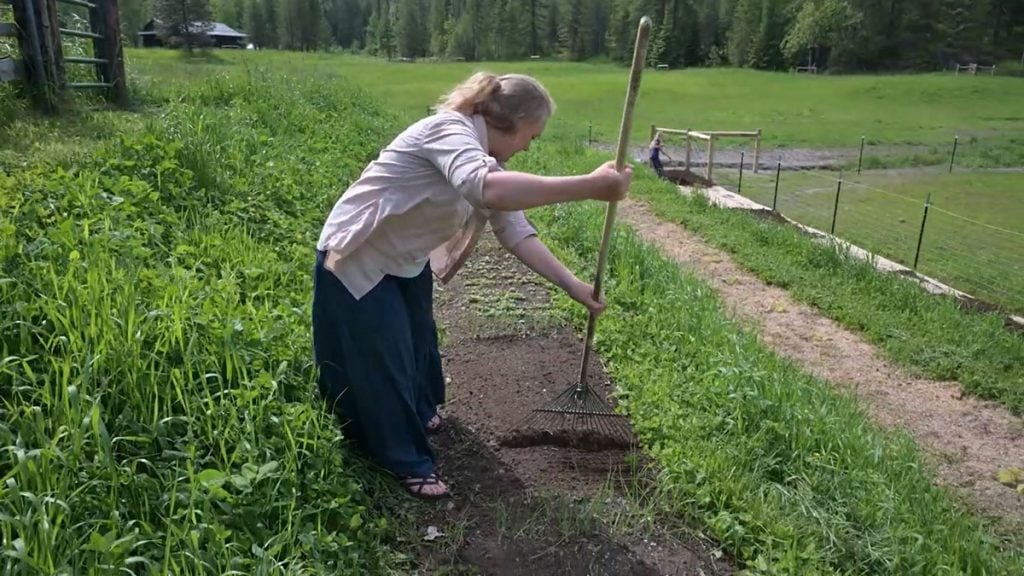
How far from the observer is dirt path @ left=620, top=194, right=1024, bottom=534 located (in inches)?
170

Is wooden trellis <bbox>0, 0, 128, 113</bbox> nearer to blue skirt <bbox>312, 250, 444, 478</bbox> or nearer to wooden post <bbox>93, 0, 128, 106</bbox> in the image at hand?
wooden post <bbox>93, 0, 128, 106</bbox>

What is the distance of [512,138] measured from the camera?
265 centimetres

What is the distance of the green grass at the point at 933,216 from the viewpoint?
1000cm

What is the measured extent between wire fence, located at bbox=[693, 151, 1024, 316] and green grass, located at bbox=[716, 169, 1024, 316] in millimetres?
14

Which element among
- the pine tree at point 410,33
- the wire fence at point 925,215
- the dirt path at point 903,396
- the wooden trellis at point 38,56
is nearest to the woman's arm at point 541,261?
the dirt path at point 903,396

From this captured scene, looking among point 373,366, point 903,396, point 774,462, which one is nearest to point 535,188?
point 373,366

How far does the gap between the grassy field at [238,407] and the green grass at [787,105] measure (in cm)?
1699

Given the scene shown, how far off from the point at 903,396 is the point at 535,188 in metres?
4.37

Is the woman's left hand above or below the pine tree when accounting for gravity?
below

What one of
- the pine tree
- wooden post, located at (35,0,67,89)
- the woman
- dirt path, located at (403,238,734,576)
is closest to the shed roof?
the pine tree

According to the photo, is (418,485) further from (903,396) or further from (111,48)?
(111,48)

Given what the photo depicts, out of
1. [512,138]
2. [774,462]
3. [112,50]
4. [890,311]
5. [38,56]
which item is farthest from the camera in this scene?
[112,50]

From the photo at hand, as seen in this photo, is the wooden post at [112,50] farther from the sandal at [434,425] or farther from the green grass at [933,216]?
the green grass at [933,216]

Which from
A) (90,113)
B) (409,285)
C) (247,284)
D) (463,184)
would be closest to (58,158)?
(247,284)
